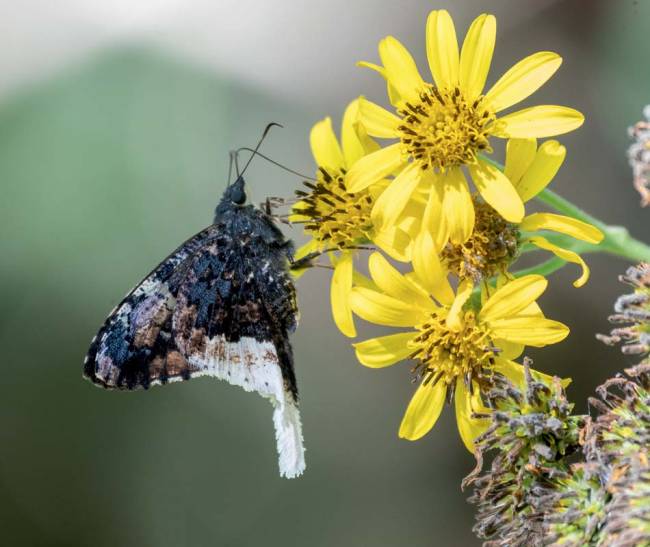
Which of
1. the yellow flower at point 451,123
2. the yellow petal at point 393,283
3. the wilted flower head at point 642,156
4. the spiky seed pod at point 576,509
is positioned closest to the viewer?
the spiky seed pod at point 576,509

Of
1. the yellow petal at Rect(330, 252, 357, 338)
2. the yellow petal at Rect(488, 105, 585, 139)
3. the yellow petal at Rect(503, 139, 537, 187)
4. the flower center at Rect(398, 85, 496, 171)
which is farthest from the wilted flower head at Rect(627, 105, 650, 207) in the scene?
the yellow petal at Rect(330, 252, 357, 338)

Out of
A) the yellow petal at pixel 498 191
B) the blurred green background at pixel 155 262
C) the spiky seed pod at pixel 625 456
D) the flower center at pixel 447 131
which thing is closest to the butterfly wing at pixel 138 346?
the flower center at pixel 447 131

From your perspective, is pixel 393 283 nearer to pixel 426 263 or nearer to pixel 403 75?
pixel 426 263

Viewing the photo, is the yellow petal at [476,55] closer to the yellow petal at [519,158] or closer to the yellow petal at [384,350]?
the yellow petal at [519,158]

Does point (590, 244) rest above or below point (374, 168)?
below

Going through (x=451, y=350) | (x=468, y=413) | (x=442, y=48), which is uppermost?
(x=442, y=48)

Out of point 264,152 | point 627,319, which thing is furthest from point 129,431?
point 627,319

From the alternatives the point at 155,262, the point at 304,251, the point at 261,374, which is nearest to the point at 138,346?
the point at 261,374

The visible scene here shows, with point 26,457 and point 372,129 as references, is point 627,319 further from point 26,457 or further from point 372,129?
point 26,457
